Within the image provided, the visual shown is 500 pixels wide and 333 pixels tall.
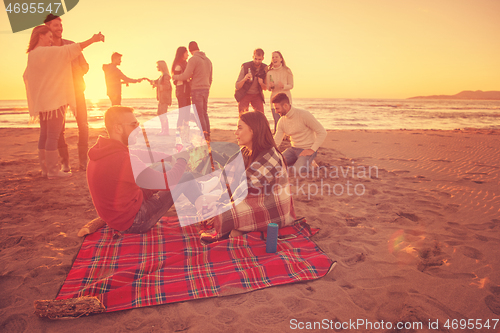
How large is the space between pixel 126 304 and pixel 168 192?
4.43 feet

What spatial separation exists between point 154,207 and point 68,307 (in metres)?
1.32

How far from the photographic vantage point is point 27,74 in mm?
4516

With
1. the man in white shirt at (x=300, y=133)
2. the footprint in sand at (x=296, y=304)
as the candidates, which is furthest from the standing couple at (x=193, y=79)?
the footprint in sand at (x=296, y=304)

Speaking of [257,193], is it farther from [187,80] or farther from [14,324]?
[187,80]

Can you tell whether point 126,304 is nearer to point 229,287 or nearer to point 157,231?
point 229,287

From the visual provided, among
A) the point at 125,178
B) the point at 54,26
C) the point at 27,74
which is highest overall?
the point at 54,26

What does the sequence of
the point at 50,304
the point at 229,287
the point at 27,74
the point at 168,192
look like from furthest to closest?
the point at 27,74 < the point at 168,192 < the point at 229,287 < the point at 50,304

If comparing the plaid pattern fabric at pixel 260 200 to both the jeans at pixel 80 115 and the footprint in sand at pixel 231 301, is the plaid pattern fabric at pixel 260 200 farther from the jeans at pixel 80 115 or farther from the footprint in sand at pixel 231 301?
the jeans at pixel 80 115

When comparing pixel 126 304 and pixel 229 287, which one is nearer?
pixel 126 304

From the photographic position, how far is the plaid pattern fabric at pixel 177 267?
89.3 inches

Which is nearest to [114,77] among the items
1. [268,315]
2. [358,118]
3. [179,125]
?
[179,125]

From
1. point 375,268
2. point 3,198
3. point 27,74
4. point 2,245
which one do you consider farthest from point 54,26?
point 375,268

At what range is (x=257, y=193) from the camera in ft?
10.1

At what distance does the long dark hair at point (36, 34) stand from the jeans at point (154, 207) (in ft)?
10.9
